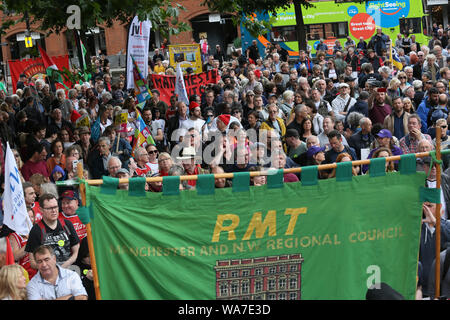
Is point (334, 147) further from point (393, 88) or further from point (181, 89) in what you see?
point (393, 88)

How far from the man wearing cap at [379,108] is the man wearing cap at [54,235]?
713 cm

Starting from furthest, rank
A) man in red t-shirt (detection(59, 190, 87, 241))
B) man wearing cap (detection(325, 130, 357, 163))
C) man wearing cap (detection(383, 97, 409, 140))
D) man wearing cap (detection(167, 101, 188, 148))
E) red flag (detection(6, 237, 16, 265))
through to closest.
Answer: man wearing cap (detection(167, 101, 188, 148)) → man wearing cap (detection(383, 97, 409, 140)) → man wearing cap (detection(325, 130, 357, 163)) → man in red t-shirt (detection(59, 190, 87, 241)) → red flag (detection(6, 237, 16, 265))

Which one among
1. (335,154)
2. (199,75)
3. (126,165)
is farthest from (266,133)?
(199,75)

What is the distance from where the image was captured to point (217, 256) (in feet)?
18.3

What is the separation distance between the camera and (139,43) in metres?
12.8

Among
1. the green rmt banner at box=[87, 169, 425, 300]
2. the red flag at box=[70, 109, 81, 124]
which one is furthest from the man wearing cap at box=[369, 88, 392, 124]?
the green rmt banner at box=[87, 169, 425, 300]

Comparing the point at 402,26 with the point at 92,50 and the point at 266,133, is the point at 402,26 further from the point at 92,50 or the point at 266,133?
the point at 266,133

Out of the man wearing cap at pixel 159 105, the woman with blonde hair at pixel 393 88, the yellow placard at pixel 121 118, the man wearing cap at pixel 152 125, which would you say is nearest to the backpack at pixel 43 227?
the yellow placard at pixel 121 118

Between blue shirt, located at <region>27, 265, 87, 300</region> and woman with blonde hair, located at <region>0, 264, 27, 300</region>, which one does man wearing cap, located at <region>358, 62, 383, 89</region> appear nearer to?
blue shirt, located at <region>27, 265, 87, 300</region>

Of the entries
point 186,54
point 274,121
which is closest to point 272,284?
point 274,121

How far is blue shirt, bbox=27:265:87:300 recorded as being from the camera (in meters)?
5.95

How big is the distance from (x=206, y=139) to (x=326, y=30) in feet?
88.1

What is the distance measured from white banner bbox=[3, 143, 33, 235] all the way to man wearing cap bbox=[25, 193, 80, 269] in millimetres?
267

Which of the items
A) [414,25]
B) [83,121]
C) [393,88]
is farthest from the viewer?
[414,25]
